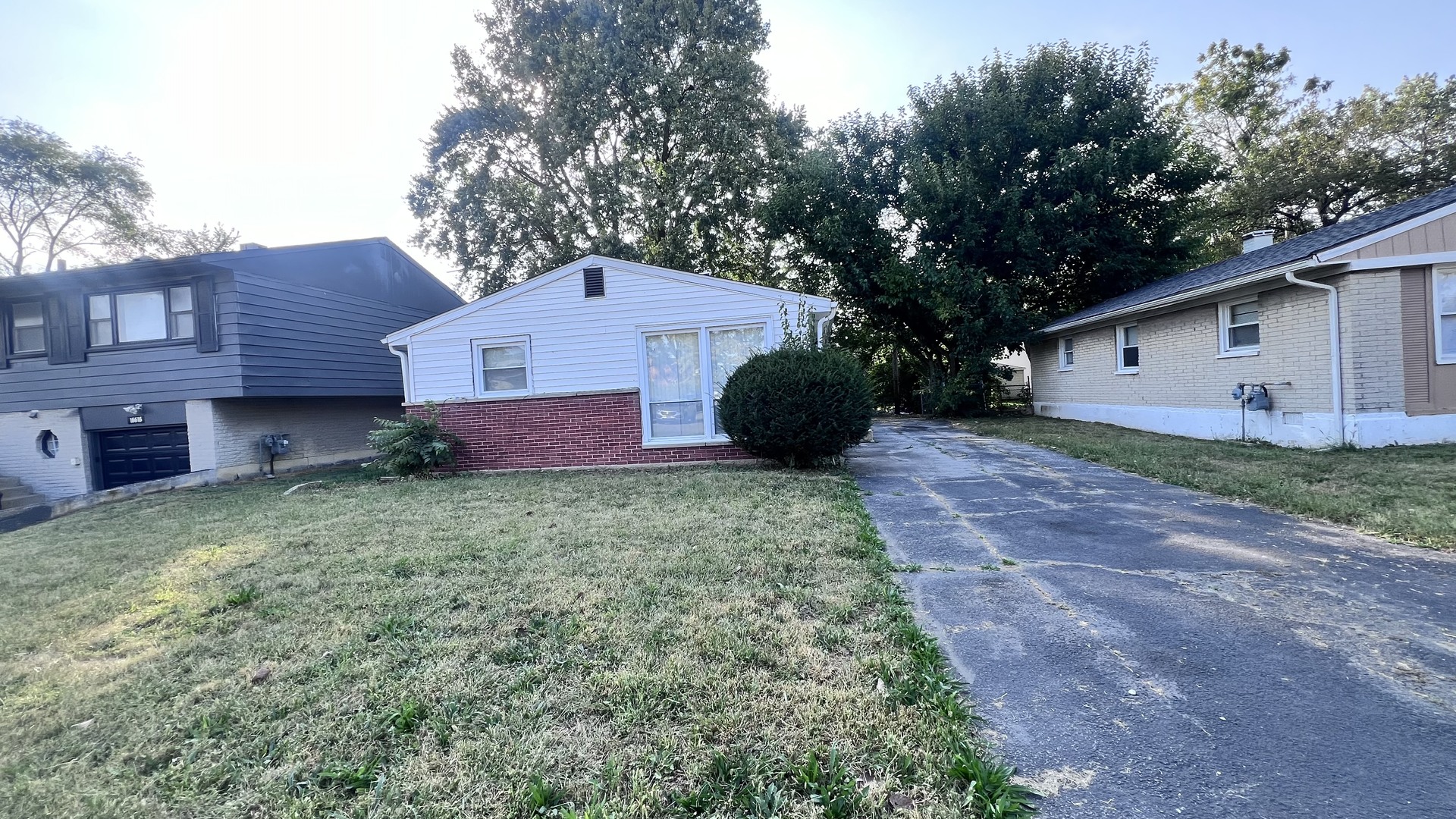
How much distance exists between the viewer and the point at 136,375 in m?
11.3

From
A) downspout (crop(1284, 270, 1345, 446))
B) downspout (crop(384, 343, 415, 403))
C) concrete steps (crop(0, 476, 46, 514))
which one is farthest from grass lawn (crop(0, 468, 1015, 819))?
concrete steps (crop(0, 476, 46, 514))

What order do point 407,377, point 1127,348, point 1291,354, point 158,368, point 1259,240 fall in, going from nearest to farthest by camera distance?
1. point 1291,354
2. point 407,377
3. point 158,368
4. point 1259,240
5. point 1127,348

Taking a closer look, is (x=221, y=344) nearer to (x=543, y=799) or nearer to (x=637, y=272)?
(x=637, y=272)

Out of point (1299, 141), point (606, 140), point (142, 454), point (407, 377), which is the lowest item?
point (142, 454)

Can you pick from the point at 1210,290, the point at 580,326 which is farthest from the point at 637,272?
the point at 1210,290

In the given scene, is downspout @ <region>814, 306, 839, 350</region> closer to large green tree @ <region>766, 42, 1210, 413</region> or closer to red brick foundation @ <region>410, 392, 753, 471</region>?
red brick foundation @ <region>410, 392, 753, 471</region>

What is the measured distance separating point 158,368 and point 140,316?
3.83 feet

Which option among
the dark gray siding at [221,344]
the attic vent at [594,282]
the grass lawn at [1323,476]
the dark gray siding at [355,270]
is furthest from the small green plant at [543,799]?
the dark gray siding at [355,270]

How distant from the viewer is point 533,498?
23.2 feet

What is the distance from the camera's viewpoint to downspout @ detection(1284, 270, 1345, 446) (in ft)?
26.0

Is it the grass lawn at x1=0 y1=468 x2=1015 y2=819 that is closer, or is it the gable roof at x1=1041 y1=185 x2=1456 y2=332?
the grass lawn at x1=0 y1=468 x2=1015 y2=819

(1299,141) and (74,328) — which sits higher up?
(1299,141)

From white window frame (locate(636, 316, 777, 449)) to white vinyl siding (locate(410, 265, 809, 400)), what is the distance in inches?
1.2

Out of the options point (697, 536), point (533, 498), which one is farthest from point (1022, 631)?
point (533, 498)
